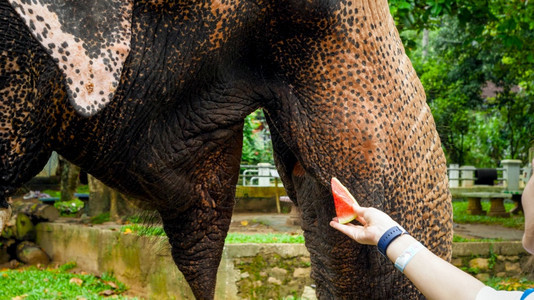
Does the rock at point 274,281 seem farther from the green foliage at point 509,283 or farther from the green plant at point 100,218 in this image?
the green plant at point 100,218

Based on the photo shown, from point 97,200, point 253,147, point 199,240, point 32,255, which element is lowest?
point 32,255

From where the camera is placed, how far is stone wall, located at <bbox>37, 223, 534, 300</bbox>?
6031mm

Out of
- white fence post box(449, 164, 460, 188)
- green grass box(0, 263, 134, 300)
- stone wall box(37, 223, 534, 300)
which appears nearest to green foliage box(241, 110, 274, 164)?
white fence post box(449, 164, 460, 188)

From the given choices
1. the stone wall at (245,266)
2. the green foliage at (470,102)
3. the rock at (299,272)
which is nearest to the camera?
the stone wall at (245,266)

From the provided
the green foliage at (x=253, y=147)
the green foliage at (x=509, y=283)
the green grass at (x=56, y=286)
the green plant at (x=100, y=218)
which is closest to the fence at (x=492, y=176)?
the green foliage at (x=253, y=147)

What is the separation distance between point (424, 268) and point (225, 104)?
0.63 meters

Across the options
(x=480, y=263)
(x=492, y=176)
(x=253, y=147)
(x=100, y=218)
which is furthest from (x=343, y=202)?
(x=492, y=176)

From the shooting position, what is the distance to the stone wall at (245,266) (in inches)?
237

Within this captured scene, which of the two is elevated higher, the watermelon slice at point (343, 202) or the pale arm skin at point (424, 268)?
the watermelon slice at point (343, 202)

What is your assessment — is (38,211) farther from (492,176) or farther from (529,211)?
(492,176)

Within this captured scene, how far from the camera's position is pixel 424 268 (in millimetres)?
1282

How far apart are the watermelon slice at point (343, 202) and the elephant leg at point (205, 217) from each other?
370 millimetres

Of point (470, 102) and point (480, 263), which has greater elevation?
point (470, 102)

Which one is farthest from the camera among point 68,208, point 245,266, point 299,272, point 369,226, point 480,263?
point 68,208
